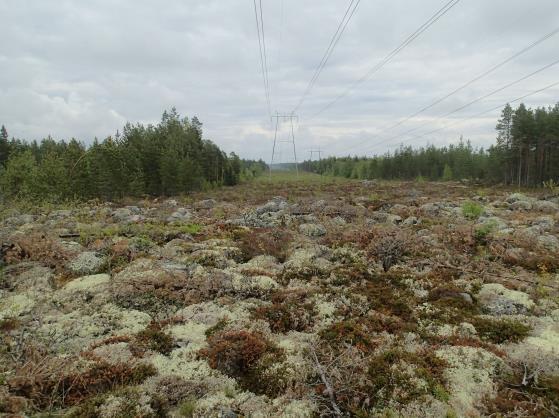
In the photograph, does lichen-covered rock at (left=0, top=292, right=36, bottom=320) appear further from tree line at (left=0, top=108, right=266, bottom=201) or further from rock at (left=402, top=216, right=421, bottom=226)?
tree line at (left=0, top=108, right=266, bottom=201)

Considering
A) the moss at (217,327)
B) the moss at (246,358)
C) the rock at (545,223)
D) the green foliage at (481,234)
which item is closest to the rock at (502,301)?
the green foliage at (481,234)

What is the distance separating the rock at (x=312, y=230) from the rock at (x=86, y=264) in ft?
31.3

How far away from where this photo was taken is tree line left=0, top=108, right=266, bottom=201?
43906 millimetres

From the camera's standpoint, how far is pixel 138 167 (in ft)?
175

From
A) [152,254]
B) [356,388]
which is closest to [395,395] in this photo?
[356,388]

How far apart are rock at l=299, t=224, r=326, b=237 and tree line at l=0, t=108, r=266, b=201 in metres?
29.7

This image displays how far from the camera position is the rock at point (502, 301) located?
389 inches

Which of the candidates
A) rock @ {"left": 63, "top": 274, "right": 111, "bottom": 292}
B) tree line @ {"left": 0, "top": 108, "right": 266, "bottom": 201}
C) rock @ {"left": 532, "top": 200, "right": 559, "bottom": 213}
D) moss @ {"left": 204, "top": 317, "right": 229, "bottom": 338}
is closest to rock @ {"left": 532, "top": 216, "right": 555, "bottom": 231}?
rock @ {"left": 532, "top": 200, "right": 559, "bottom": 213}

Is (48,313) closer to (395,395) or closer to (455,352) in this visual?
(395,395)

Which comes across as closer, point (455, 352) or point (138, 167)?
point (455, 352)

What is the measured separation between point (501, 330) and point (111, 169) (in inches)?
1999

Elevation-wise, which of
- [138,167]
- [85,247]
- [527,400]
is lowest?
[527,400]

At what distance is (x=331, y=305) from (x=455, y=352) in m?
3.43

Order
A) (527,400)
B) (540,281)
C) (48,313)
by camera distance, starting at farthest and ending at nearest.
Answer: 1. (540,281)
2. (48,313)
3. (527,400)
